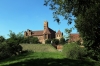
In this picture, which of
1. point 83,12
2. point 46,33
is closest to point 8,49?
point 83,12

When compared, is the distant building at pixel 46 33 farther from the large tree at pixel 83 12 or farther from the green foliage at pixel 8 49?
the large tree at pixel 83 12

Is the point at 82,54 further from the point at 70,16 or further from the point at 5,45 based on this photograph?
the point at 5,45

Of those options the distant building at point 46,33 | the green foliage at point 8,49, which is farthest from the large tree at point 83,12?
the distant building at point 46,33

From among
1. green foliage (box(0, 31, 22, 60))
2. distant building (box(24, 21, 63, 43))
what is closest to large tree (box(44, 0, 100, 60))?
green foliage (box(0, 31, 22, 60))

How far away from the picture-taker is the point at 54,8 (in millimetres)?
20438

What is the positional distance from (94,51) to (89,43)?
1501 mm

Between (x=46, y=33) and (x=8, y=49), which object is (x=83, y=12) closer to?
(x=8, y=49)

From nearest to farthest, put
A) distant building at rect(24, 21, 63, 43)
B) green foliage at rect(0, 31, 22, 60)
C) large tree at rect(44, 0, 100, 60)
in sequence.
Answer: large tree at rect(44, 0, 100, 60)
green foliage at rect(0, 31, 22, 60)
distant building at rect(24, 21, 63, 43)

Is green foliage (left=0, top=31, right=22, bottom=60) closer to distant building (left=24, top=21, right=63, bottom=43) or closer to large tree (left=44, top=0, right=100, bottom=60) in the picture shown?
large tree (left=44, top=0, right=100, bottom=60)

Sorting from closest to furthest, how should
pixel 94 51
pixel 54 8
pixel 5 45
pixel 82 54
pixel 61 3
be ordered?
pixel 61 3, pixel 54 8, pixel 82 54, pixel 94 51, pixel 5 45

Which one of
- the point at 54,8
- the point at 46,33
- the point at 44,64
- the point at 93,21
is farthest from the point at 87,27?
the point at 46,33

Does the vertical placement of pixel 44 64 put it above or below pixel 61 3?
below

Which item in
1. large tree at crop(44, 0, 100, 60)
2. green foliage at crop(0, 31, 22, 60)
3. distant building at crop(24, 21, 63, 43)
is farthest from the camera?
distant building at crop(24, 21, 63, 43)

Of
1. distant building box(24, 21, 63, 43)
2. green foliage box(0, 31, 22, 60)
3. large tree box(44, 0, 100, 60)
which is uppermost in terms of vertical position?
distant building box(24, 21, 63, 43)
